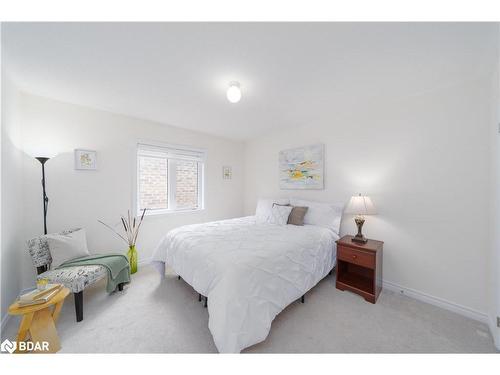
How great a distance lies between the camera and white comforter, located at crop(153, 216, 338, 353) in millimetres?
1267

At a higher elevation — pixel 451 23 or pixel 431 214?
pixel 451 23

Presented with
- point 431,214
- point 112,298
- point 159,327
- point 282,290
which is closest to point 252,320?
point 282,290

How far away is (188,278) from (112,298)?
3.41ft

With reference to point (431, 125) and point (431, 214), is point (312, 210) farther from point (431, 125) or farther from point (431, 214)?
point (431, 125)

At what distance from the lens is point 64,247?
1885mm

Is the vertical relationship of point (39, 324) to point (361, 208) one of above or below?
below

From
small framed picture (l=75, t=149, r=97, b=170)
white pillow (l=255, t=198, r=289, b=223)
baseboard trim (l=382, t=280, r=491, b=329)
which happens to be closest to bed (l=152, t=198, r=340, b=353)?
white pillow (l=255, t=198, r=289, b=223)

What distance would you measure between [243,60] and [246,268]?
1707 millimetres

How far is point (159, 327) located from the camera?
5.13 ft

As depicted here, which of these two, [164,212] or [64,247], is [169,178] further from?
[64,247]

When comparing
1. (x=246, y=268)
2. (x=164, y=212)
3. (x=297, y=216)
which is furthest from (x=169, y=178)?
(x=246, y=268)

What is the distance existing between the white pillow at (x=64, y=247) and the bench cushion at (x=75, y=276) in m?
0.15

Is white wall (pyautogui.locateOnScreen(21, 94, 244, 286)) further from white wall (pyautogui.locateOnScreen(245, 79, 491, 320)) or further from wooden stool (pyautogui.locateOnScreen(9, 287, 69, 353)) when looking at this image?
Result: white wall (pyautogui.locateOnScreen(245, 79, 491, 320))
